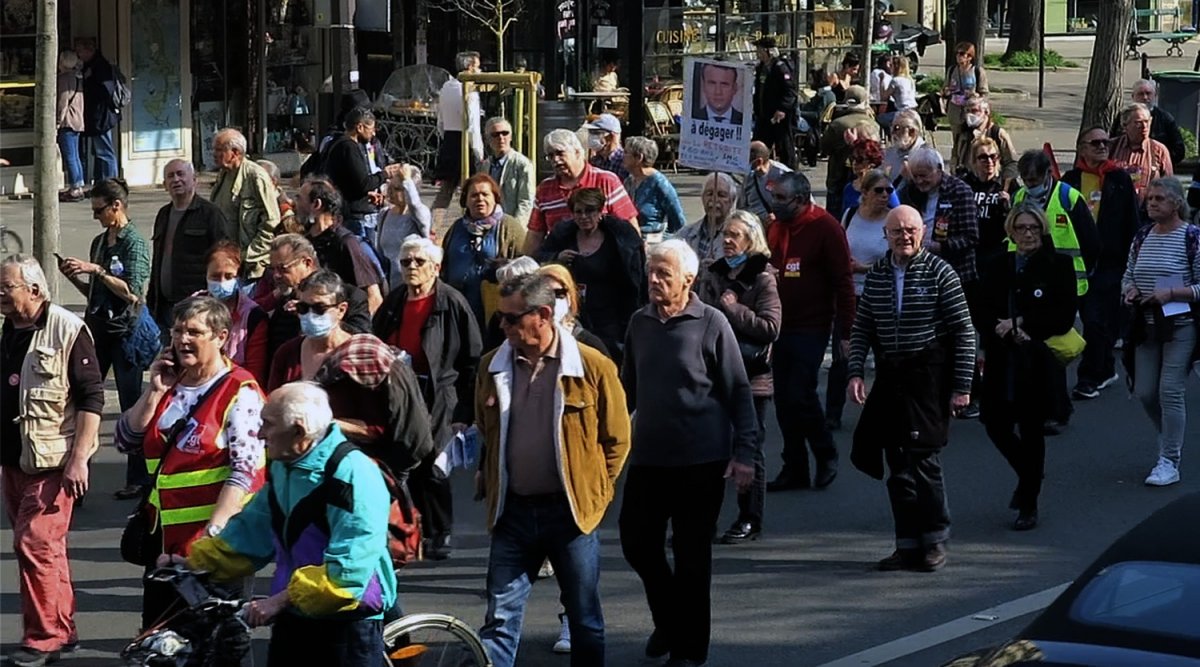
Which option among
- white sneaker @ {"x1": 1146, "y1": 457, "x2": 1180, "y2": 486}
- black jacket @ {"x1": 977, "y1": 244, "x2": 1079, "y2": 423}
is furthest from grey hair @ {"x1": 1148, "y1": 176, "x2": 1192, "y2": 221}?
white sneaker @ {"x1": 1146, "y1": 457, "x2": 1180, "y2": 486}

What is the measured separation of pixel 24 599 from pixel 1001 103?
31490mm

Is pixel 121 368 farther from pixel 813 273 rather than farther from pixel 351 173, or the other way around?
pixel 813 273

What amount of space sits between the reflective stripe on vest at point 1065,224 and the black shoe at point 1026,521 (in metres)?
2.85

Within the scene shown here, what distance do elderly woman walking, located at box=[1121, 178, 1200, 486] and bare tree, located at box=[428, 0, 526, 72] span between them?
15546 millimetres

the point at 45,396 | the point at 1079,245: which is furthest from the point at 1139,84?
the point at 45,396

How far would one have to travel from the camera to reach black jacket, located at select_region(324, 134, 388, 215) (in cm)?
1451

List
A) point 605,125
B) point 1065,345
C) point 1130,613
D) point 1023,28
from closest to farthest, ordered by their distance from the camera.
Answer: point 1130,613 → point 1065,345 → point 605,125 → point 1023,28

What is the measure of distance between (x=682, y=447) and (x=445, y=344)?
6.15ft

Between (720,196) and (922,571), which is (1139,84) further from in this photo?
(922,571)

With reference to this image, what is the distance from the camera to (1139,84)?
18.4 meters

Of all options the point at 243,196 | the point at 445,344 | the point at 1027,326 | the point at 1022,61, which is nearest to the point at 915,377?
the point at 1027,326

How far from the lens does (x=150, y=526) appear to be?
724 cm

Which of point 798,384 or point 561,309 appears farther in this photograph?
point 798,384

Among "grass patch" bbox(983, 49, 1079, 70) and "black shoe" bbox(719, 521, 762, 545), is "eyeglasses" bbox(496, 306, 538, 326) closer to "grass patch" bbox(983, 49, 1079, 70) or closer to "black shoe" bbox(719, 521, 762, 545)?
"black shoe" bbox(719, 521, 762, 545)
